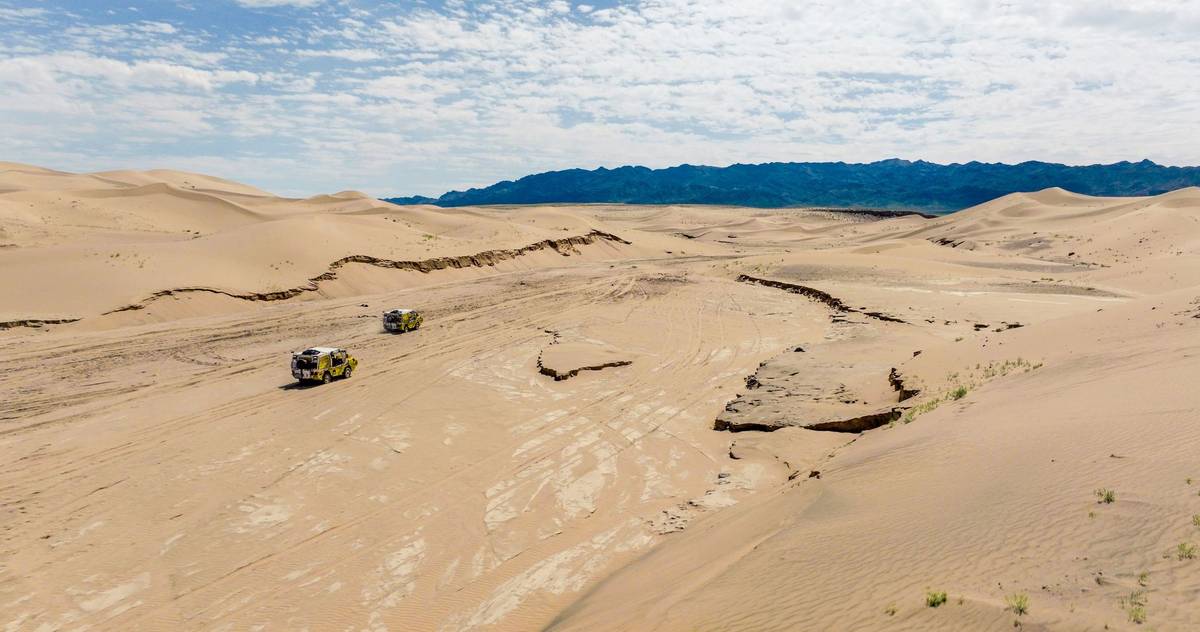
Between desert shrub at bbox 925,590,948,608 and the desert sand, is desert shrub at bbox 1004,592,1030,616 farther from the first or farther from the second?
desert shrub at bbox 925,590,948,608

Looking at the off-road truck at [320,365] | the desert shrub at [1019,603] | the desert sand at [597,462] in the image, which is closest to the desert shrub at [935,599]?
the desert sand at [597,462]

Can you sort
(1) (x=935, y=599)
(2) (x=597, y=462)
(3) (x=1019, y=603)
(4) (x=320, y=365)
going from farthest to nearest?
(4) (x=320, y=365), (2) (x=597, y=462), (1) (x=935, y=599), (3) (x=1019, y=603)

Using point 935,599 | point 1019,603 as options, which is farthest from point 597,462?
point 1019,603

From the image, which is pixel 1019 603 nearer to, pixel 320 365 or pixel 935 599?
pixel 935 599

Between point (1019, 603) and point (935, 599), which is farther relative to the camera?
point (935, 599)

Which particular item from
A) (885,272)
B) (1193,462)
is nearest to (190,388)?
(1193,462)

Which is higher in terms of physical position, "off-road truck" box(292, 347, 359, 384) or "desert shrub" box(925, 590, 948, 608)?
"desert shrub" box(925, 590, 948, 608)

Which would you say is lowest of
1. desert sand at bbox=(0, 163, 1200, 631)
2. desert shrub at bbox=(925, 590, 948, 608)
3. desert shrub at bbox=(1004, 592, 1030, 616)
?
desert sand at bbox=(0, 163, 1200, 631)

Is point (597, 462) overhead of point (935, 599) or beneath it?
beneath

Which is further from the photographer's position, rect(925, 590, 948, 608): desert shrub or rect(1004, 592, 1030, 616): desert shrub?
rect(925, 590, 948, 608): desert shrub

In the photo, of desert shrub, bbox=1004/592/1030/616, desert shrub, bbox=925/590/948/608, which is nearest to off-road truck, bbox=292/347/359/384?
desert shrub, bbox=925/590/948/608
